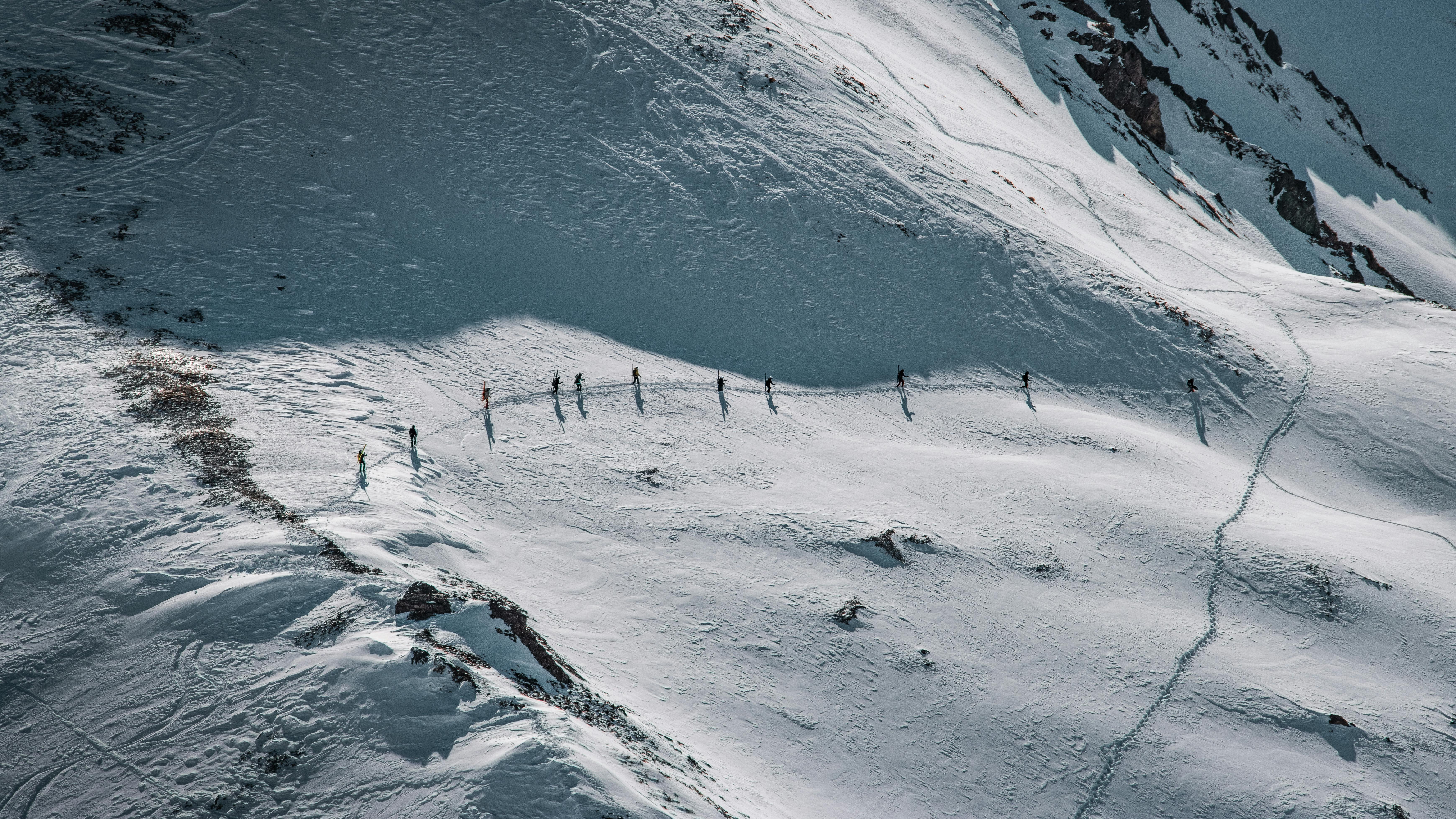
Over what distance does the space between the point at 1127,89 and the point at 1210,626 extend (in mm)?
63422

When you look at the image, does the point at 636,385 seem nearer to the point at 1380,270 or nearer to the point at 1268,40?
the point at 1380,270

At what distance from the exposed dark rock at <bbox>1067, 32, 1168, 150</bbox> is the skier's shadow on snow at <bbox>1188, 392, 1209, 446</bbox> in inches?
1754

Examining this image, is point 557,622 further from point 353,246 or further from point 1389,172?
point 1389,172

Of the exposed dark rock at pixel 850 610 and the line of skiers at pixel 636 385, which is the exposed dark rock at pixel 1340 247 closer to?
the line of skiers at pixel 636 385

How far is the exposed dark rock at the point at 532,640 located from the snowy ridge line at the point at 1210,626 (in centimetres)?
1286

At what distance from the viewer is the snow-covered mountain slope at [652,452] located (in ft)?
51.9

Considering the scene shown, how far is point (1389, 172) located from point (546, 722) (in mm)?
104264

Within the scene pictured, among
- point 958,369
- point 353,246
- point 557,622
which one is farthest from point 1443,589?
point 353,246

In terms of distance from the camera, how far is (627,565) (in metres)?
22.4

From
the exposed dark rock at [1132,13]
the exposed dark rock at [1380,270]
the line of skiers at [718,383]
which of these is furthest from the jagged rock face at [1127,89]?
the line of skiers at [718,383]

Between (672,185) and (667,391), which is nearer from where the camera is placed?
(667,391)

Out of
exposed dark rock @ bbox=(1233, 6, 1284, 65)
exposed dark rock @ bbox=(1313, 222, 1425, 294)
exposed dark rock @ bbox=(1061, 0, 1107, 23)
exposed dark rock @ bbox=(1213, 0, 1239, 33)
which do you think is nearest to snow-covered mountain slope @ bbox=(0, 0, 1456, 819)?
exposed dark rock @ bbox=(1313, 222, 1425, 294)

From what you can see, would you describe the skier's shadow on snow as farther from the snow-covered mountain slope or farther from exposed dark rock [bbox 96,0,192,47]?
exposed dark rock [bbox 96,0,192,47]

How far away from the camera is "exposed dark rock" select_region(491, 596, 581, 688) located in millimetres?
17062
